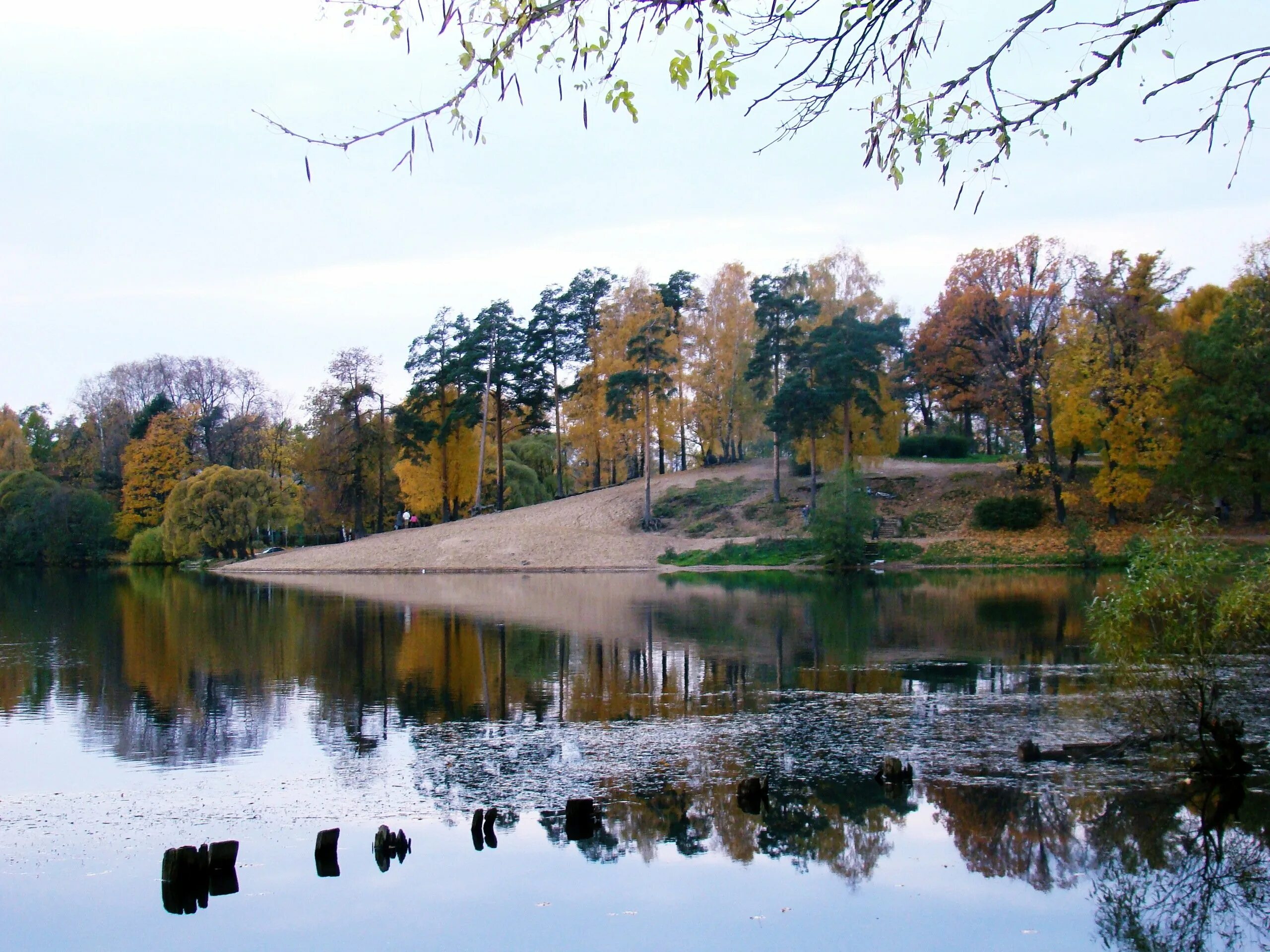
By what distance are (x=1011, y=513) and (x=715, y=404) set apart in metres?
17.0

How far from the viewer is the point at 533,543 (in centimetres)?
4919

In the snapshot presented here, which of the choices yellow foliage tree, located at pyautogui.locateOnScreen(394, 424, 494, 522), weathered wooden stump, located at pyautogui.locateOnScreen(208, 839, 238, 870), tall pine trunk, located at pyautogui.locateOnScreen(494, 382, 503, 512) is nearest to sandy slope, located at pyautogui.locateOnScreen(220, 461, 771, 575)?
tall pine trunk, located at pyautogui.locateOnScreen(494, 382, 503, 512)

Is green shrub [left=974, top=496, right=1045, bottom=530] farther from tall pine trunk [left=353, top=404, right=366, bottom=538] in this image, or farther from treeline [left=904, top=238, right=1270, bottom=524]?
tall pine trunk [left=353, top=404, right=366, bottom=538]

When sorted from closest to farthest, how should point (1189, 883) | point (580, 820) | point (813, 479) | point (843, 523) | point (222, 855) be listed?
point (1189, 883) < point (222, 855) < point (580, 820) < point (843, 523) < point (813, 479)

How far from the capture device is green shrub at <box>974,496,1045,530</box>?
139ft

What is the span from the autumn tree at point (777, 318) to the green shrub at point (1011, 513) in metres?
9.82

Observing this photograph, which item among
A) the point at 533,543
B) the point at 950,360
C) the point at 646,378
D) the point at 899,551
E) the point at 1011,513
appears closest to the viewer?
A: the point at 899,551

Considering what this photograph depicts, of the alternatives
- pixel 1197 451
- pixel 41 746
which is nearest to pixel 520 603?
pixel 41 746

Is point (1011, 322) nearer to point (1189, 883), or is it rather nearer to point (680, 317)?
point (680, 317)

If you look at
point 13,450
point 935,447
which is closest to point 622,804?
point 935,447

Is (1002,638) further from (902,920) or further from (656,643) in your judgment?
(902,920)

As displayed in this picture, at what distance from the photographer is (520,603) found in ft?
105

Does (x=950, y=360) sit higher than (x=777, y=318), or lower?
lower

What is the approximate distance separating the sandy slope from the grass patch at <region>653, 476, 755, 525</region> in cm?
114
